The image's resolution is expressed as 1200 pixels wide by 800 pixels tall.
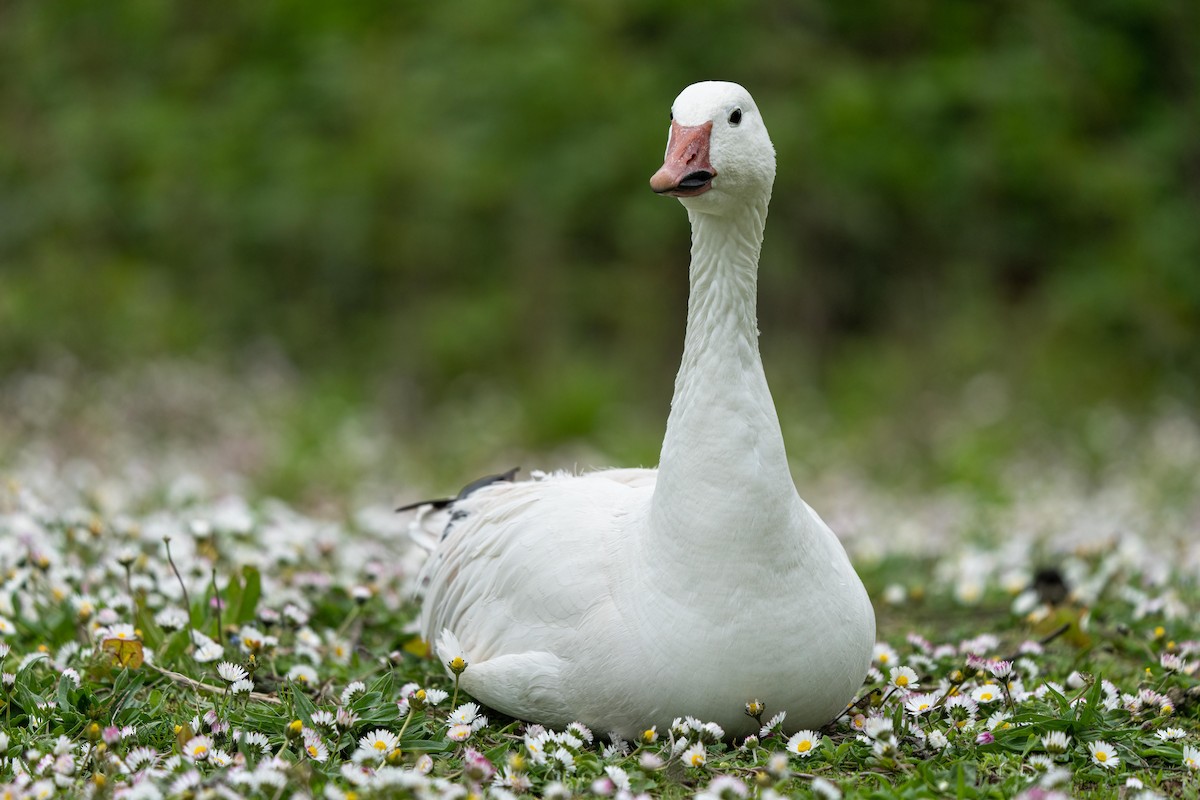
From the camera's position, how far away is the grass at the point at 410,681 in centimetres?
313

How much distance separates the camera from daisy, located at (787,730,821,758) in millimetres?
3318

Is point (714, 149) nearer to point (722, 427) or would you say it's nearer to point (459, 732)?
point (722, 427)

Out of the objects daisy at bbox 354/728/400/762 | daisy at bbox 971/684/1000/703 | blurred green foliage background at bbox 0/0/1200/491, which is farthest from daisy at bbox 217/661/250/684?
blurred green foliage background at bbox 0/0/1200/491

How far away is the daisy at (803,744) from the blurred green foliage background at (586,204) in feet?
21.4

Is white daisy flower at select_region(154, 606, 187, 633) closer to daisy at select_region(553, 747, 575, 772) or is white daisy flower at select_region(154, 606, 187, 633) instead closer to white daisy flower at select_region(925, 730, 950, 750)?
daisy at select_region(553, 747, 575, 772)

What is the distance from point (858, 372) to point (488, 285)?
4.84m

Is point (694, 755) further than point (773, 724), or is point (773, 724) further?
point (773, 724)

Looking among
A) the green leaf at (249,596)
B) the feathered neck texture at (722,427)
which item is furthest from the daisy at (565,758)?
the green leaf at (249,596)

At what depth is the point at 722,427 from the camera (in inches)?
133

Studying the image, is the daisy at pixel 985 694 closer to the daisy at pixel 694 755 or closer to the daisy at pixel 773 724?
the daisy at pixel 773 724

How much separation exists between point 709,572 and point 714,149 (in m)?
1.10

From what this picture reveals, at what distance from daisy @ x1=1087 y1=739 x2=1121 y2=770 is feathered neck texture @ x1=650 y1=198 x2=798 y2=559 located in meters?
1.00

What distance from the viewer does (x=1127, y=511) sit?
7594 mm

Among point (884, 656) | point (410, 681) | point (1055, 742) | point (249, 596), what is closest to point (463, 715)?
point (410, 681)
